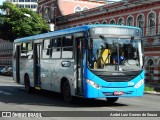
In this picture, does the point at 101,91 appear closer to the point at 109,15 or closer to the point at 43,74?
the point at 43,74

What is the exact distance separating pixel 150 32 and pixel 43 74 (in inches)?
906

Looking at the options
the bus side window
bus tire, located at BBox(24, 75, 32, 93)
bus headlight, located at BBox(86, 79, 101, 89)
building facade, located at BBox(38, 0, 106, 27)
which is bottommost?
bus tire, located at BBox(24, 75, 32, 93)

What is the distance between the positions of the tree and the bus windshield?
1598 inches

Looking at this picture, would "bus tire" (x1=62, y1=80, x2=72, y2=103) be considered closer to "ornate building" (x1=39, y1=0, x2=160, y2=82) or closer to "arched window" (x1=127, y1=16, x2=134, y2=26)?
"ornate building" (x1=39, y1=0, x2=160, y2=82)

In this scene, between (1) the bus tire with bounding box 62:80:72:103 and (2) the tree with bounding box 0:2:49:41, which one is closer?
(1) the bus tire with bounding box 62:80:72:103

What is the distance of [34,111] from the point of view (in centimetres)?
1332

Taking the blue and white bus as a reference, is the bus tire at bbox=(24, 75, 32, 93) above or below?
below

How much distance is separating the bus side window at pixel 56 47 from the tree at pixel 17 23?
37.5 m

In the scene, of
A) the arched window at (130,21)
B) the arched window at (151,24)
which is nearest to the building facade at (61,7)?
the arched window at (130,21)

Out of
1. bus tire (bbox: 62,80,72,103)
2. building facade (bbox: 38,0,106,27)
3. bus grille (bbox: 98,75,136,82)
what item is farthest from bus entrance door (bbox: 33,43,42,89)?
building facade (bbox: 38,0,106,27)

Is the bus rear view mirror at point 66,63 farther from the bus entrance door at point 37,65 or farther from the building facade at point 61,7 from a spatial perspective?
the building facade at point 61,7

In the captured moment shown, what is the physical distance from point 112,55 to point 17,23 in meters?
42.1

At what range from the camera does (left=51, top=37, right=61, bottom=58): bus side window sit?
55.3 feet

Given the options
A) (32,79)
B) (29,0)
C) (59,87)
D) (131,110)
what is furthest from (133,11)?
(29,0)
